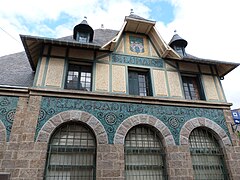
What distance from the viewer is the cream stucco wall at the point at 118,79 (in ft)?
23.4

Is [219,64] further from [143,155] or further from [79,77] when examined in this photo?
[79,77]

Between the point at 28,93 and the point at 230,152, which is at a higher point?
the point at 28,93

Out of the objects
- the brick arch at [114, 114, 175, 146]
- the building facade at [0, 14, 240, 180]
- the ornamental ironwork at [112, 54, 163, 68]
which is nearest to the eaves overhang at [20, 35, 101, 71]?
the building facade at [0, 14, 240, 180]

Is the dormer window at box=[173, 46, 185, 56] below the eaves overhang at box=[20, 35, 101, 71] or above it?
above

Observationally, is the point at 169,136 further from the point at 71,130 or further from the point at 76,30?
the point at 76,30

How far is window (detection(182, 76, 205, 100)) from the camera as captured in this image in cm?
813

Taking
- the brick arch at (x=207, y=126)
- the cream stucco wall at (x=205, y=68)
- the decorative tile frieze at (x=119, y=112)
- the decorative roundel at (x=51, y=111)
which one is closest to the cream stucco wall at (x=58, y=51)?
the decorative tile frieze at (x=119, y=112)

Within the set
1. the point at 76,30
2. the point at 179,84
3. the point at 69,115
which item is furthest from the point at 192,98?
the point at 76,30

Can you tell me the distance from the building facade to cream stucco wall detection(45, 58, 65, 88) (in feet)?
0.12

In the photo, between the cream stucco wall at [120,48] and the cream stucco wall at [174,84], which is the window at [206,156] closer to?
the cream stucco wall at [174,84]

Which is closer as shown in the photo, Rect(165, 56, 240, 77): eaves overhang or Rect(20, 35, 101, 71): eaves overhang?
Rect(20, 35, 101, 71): eaves overhang

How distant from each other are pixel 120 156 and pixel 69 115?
222cm

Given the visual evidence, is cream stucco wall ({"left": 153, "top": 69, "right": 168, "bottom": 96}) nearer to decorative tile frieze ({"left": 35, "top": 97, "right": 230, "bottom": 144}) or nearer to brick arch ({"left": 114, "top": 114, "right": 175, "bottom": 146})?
decorative tile frieze ({"left": 35, "top": 97, "right": 230, "bottom": 144})

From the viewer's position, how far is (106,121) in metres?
6.38
